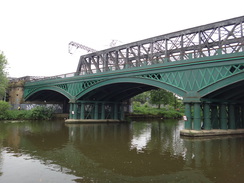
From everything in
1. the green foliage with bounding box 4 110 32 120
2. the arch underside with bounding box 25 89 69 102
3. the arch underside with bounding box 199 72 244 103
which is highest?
the arch underside with bounding box 25 89 69 102

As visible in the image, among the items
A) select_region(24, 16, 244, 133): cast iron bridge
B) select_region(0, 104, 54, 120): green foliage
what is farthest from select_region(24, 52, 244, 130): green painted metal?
select_region(0, 104, 54, 120): green foliage

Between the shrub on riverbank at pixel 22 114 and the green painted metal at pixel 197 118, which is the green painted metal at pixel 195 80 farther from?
the shrub on riverbank at pixel 22 114

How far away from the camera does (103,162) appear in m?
12.4

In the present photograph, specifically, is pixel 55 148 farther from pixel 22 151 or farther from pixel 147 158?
pixel 147 158

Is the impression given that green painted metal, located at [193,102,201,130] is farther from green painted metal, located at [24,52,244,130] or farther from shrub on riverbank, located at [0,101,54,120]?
shrub on riverbank, located at [0,101,54,120]

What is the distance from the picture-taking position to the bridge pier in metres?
42.9

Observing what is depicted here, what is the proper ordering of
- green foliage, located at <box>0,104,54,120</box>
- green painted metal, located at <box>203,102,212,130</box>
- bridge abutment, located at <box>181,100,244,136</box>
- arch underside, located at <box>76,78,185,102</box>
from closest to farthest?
1. bridge abutment, located at <box>181,100,244,136</box>
2. green painted metal, located at <box>203,102,212,130</box>
3. arch underside, located at <box>76,78,185,102</box>
4. green foliage, located at <box>0,104,54,120</box>

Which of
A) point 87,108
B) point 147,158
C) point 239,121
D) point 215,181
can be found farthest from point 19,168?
point 87,108

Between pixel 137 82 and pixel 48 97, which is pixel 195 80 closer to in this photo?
pixel 137 82

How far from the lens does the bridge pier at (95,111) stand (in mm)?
42906

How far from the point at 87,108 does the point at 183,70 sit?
25.8 metres

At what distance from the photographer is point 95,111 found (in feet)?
145

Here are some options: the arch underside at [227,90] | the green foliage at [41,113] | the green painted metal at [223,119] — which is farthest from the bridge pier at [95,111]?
the arch underside at [227,90]

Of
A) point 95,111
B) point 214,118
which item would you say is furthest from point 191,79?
point 95,111
